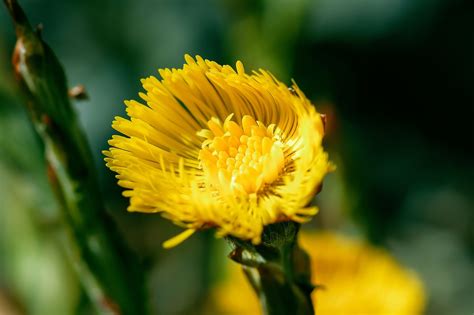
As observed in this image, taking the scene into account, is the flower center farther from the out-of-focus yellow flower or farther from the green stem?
the out-of-focus yellow flower

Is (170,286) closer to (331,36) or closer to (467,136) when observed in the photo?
(331,36)

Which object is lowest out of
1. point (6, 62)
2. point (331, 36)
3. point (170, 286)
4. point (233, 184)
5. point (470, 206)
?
point (470, 206)

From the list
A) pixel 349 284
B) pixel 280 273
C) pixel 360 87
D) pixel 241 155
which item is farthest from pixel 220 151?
pixel 360 87

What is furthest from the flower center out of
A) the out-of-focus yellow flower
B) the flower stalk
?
the out-of-focus yellow flower

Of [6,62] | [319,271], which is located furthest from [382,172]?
[6,62]

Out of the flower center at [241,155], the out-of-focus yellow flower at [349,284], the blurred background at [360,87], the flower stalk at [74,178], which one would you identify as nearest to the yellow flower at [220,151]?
the flower center at [241,155]

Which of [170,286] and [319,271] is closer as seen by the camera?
[319,271]

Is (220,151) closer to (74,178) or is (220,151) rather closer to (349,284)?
(74,178)
